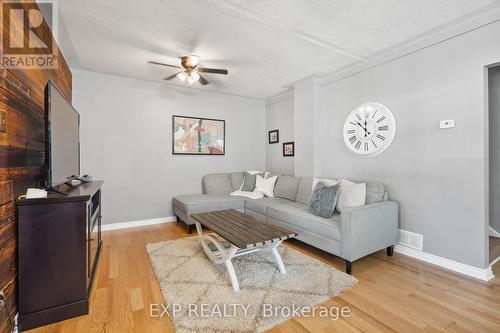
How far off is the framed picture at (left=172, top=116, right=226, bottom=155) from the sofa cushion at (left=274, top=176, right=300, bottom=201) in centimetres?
138

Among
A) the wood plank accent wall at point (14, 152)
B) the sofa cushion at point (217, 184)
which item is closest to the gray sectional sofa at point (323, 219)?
the sofa cushion at point (217, 184)

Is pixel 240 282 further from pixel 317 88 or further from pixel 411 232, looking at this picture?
pixel 317 88

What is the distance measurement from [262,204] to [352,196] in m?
1.38

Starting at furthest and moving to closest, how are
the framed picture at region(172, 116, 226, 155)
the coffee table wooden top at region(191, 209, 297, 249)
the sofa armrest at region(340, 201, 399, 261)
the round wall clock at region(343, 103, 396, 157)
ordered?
1. the framed picture at region(172, 116, 226, 155)
2. the round wall clock at region(343, 103, 396, 157)
3. the sofa armrest at region(340, 201, 399, 261)
4. the coffee table wooden top at region(191, 209, 297, 249)

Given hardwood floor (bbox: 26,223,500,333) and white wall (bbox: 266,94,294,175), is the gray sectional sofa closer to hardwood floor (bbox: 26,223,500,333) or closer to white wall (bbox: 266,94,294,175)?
hardwood floor (bbox: 26,223,500,333)

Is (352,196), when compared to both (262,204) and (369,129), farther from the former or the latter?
(262,204)

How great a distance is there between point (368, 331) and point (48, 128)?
2.65 metres

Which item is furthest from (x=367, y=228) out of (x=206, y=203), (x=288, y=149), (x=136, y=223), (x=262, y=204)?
(x=136, y=223)

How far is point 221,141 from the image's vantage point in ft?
15.6

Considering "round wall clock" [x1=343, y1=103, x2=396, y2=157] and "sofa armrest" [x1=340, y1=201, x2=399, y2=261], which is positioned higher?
"round wall clock" [x1=343, y1=103, x2=396, y2=157]

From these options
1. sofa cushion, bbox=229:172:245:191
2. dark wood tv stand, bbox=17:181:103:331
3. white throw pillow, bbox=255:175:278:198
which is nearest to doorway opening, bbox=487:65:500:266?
white throw pillow, bbox=255:175:278:198

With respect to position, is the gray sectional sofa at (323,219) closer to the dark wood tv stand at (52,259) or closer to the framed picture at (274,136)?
the framed picture at (274,136)

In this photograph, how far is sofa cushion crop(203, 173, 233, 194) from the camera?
4429 millimetres

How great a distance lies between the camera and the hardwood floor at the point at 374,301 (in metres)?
1.60
